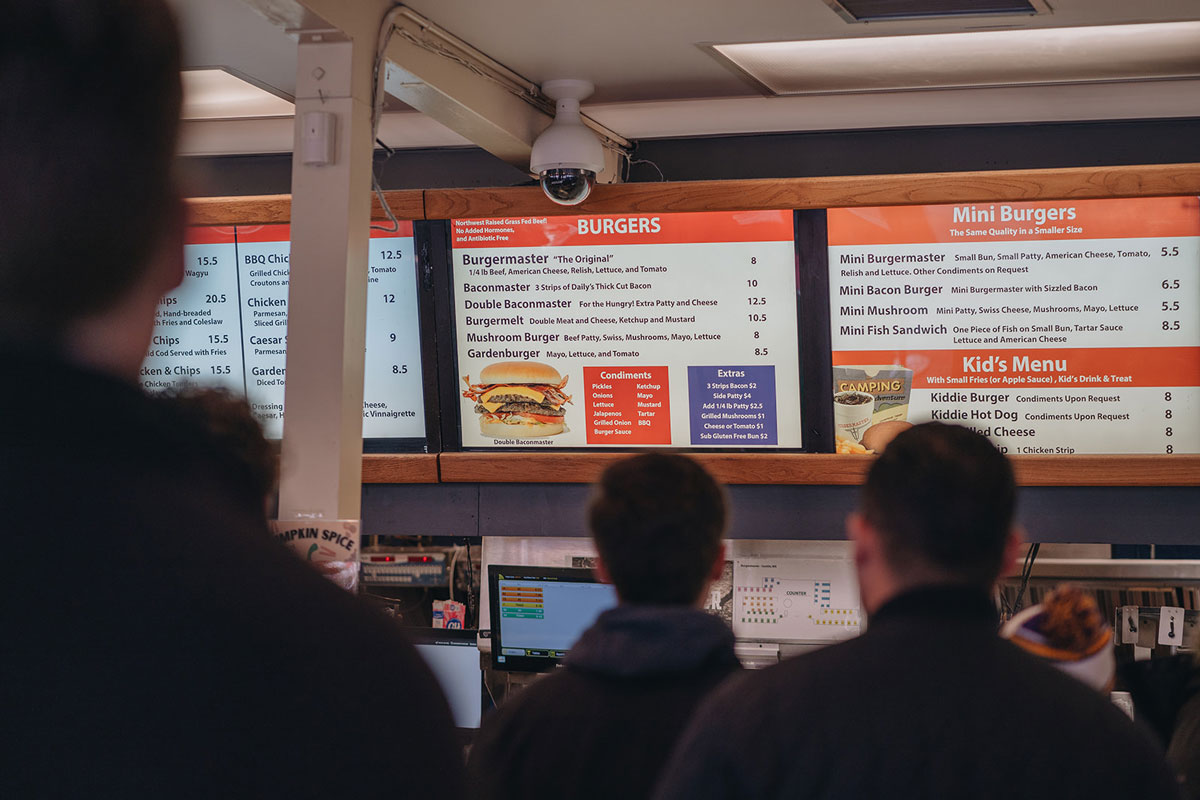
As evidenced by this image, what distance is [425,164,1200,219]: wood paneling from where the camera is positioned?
3248mm

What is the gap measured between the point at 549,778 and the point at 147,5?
1.36m

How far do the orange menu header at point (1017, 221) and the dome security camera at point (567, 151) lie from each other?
2.66 ft

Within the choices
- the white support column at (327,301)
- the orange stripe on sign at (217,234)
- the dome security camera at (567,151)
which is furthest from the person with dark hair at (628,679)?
the orange stripe on sign at (217,234)

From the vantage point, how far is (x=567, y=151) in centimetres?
320

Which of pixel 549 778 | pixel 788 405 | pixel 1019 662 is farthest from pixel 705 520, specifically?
pixel 788 405

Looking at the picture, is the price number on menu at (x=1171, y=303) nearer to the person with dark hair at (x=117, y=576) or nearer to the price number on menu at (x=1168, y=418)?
the price number on menu at (x=1168, y=418)

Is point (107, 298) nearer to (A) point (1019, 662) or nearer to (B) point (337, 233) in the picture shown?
(A) point (1019, 662)

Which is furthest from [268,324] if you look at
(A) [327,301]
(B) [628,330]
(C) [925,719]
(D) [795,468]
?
(C) [925,719]

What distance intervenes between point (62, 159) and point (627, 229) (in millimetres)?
3219

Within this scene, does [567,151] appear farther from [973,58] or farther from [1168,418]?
[1168,418]

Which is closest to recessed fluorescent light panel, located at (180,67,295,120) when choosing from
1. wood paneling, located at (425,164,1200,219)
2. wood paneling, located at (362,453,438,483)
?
wood paneling, located at (425,164,1200,219)

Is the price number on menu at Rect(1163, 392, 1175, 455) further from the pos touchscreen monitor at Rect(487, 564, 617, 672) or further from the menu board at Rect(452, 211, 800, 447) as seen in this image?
the pos touchscreen monitor at Rect(487, 564, 617, 672)

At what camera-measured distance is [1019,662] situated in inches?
48.8

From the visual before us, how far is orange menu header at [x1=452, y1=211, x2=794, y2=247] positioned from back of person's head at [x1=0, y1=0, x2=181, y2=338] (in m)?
3.17
